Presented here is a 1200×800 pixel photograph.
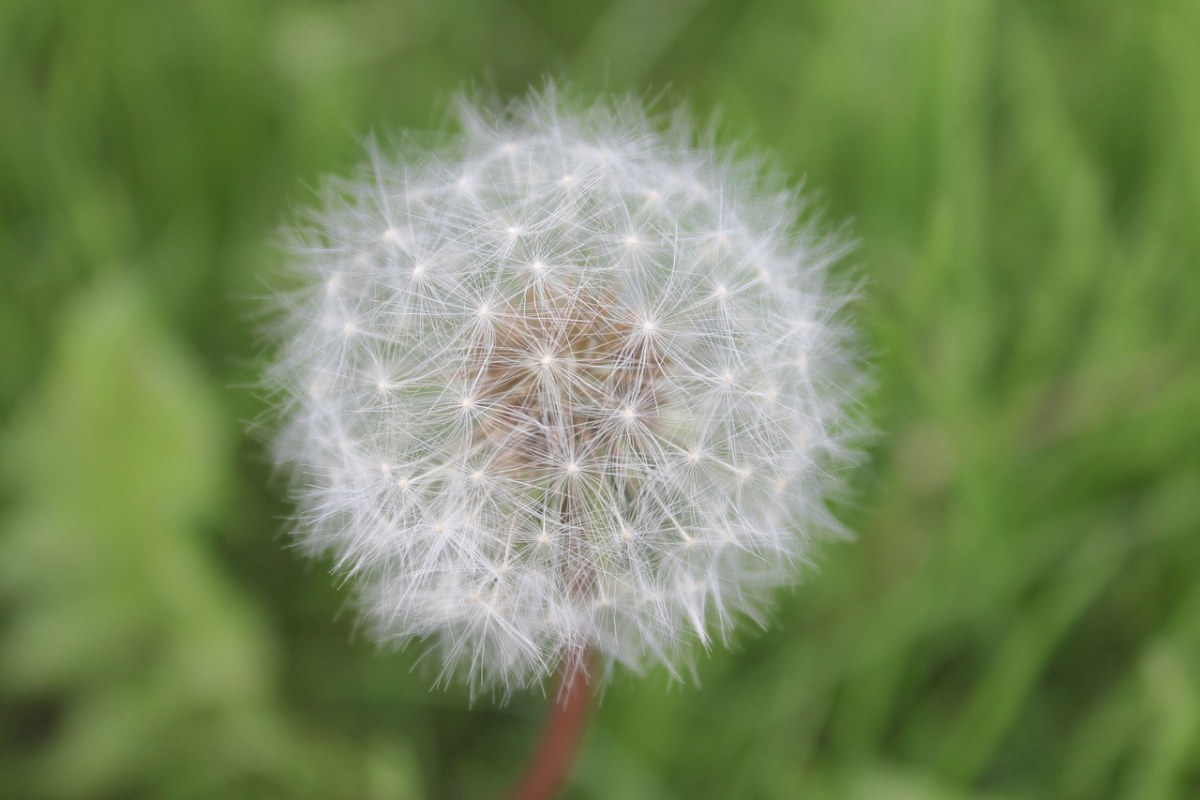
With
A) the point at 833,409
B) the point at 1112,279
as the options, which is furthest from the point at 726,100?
the point at 833,409

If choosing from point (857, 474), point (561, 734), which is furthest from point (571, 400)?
point (857, 474)

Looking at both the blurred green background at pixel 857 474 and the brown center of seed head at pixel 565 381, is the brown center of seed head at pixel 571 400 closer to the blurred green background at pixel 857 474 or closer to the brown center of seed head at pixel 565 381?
the brown center of seed head at pixel 565 381

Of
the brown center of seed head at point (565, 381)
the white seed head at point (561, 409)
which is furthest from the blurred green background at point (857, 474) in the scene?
the brown center of seed head at point (565, 381)

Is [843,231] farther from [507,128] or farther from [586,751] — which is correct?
[586,751]

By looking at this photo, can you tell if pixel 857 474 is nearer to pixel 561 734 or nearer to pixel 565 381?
pixel 561 734

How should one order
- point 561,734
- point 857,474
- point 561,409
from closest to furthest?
point 561,409 → point 561,734 → point 857,474

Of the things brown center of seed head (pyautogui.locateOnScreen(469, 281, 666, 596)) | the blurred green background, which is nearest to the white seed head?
brown center of seed head (pyautogui.locateOnScreen(469, 281, 666, 596))

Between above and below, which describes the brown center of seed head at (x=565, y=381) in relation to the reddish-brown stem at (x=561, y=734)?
above
